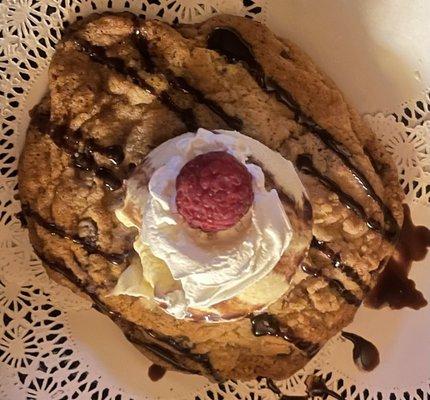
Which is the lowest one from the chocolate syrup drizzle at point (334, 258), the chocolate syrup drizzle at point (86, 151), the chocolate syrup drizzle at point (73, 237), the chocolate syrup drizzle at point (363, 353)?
the chocolate syrup drizzle at point (73, 237)

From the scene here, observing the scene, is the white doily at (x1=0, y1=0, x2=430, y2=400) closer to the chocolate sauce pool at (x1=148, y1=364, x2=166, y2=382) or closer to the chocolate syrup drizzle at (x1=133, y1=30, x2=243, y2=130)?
the chocolate sauce pool at (x1=148, y1=364, x2=166, y2=382)

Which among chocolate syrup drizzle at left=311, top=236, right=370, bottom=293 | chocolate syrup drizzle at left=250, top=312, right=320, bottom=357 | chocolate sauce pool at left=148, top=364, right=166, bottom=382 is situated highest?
chocolate syrup drizzle at left=311, top=236, right=370, bottom=293

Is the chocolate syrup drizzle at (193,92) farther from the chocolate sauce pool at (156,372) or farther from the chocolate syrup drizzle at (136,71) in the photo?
the chocolate sauce pool at (156,372)

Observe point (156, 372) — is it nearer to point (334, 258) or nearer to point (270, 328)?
point (270, 328)

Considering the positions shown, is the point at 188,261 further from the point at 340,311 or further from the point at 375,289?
the point at 375,289

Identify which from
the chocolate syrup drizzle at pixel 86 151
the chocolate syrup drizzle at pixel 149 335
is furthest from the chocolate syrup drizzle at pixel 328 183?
the chocolate syrup drizzle at pixel 149 335

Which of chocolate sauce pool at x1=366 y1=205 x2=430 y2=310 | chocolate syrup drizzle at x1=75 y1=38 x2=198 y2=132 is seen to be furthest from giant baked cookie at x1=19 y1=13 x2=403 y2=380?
chocolate sauce pool at x1=366 y1=205 x2=430 y2=310
